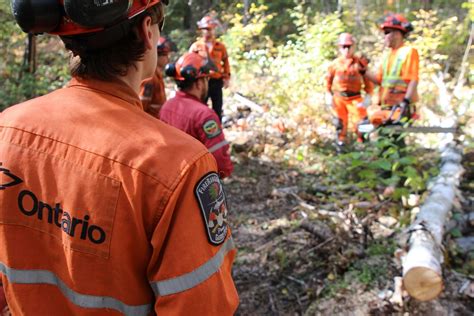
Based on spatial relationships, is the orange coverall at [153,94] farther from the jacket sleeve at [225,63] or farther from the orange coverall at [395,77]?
the orange coverall at [395,77]

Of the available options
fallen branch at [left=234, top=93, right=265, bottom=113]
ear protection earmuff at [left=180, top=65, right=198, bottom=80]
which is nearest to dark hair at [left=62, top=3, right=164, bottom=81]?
ear protection earmuff at [left=180, top=65, right=198, bottom=80]

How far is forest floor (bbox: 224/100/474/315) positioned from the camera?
11.1 ft

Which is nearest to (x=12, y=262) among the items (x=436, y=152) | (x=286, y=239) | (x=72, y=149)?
(x=72, y=149)

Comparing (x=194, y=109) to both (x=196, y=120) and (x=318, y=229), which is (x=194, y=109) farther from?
(x=318, y=229)

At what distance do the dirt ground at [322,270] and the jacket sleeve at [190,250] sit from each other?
8.06 ft

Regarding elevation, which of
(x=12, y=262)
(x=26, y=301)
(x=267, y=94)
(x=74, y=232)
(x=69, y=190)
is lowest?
(x=267, y=94)

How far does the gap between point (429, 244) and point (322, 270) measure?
36.7 inches

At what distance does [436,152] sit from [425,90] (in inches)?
139

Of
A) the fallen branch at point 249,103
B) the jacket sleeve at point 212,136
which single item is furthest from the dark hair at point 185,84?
the fallen branch at point 249,103

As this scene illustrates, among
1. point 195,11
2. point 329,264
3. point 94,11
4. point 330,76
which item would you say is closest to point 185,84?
point 329,264

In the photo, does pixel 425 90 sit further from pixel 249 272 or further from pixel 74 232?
pixel 74 232

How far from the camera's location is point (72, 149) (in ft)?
3.86

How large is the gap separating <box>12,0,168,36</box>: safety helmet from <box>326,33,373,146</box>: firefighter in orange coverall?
6.21 meters

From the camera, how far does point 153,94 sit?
5.36 meters
